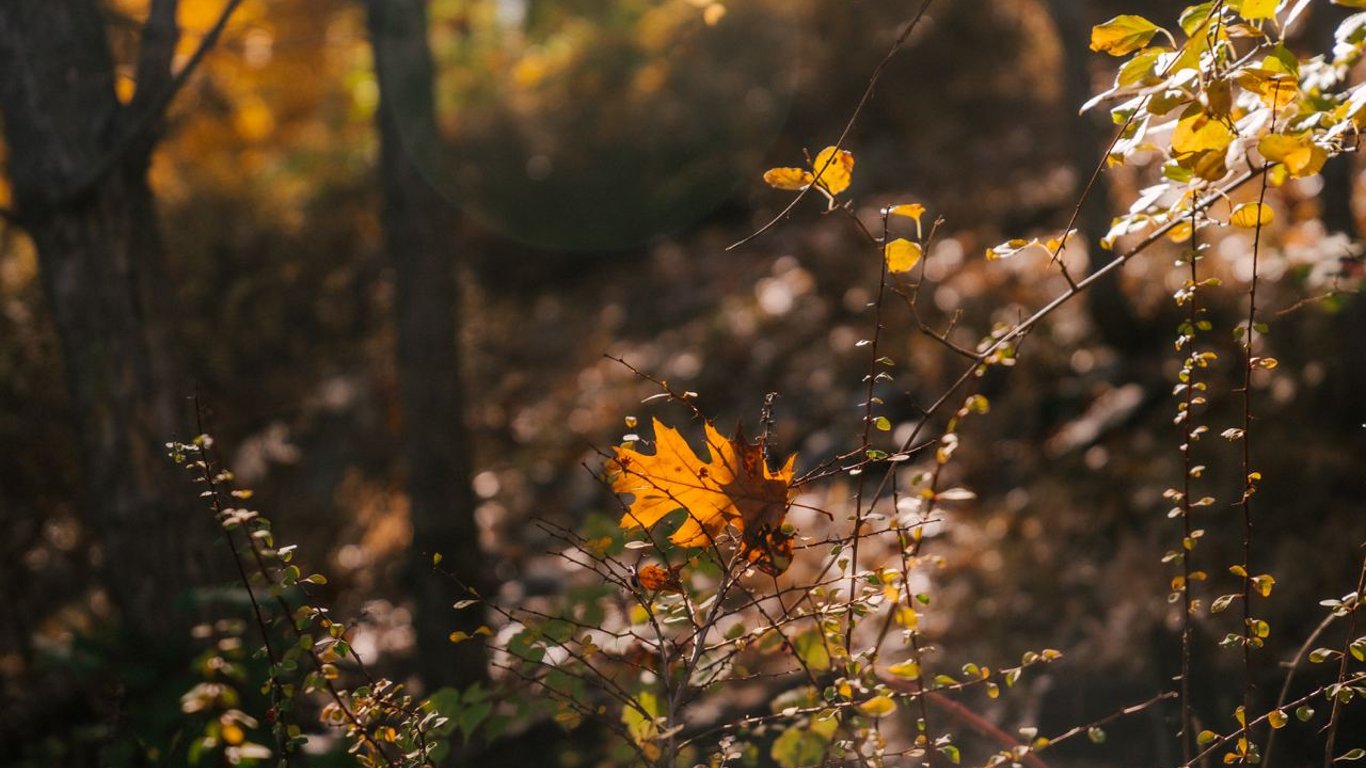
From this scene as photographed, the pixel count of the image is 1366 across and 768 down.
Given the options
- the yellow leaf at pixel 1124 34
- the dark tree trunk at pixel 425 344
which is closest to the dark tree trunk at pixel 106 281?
the dark tree trunk at pixel 425 344

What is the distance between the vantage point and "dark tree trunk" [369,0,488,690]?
444 cm

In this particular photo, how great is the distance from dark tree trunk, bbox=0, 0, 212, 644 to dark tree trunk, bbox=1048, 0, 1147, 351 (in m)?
4.15

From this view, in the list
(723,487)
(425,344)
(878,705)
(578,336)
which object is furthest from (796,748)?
(578,336)

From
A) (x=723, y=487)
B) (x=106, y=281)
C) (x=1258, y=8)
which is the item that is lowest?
(x=723, y=487)

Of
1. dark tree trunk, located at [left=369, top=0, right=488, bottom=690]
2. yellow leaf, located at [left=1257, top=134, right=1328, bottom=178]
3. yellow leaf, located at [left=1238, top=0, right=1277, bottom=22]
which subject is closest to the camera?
yellow leaf, located at [left=1257, top=134, right=1328, bottom=178]

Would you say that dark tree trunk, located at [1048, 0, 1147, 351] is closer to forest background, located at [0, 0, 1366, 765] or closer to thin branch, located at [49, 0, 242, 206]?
forest background, located at [0, 0, 1366, 765]

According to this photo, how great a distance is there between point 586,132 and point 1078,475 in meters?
5.56

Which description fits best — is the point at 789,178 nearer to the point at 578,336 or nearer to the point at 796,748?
the point at 796,748

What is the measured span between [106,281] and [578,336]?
5.34 meters

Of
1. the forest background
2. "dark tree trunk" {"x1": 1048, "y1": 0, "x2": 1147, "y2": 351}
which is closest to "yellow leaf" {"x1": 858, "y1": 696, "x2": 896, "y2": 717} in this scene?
the forest background

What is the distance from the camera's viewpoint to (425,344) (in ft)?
15.2

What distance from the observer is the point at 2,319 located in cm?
573

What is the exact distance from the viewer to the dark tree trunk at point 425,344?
444 cm

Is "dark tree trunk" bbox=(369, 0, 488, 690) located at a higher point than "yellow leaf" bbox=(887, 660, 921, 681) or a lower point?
higher
